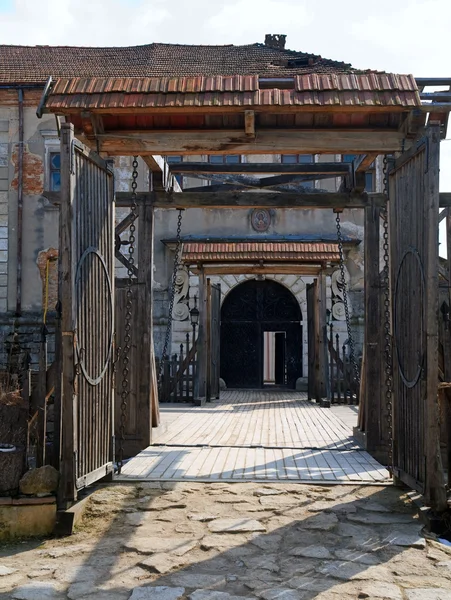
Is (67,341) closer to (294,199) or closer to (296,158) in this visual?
(294,199)

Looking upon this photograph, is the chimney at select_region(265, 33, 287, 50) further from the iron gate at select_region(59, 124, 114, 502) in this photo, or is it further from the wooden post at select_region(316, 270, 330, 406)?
the iron gate at select_region(59, 124, 114, 502)

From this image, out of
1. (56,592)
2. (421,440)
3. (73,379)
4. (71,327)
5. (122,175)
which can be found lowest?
(56,592)

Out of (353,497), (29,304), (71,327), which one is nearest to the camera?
(71,327)

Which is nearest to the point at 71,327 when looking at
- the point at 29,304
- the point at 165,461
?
the point at 165,461

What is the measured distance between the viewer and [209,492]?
6.29 meters

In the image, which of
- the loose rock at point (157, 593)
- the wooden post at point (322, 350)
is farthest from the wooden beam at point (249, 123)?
the wooden post at point (322, 350)

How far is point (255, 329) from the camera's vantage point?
21.1 m

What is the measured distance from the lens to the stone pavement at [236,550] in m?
4.12

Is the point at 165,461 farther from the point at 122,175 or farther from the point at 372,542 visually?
the point at 122,175

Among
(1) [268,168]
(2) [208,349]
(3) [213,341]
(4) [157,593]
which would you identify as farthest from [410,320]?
(3) [213,341]

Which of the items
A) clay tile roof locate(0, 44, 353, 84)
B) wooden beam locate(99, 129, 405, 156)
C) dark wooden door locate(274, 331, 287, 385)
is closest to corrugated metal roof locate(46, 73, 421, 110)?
wooden beam locate(99, 129, 405, 156)

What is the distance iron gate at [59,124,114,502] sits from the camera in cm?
554

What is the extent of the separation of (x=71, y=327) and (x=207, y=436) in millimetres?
4504

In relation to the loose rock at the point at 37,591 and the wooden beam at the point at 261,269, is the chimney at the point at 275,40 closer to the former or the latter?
the wooden beam at the point at 261,269
